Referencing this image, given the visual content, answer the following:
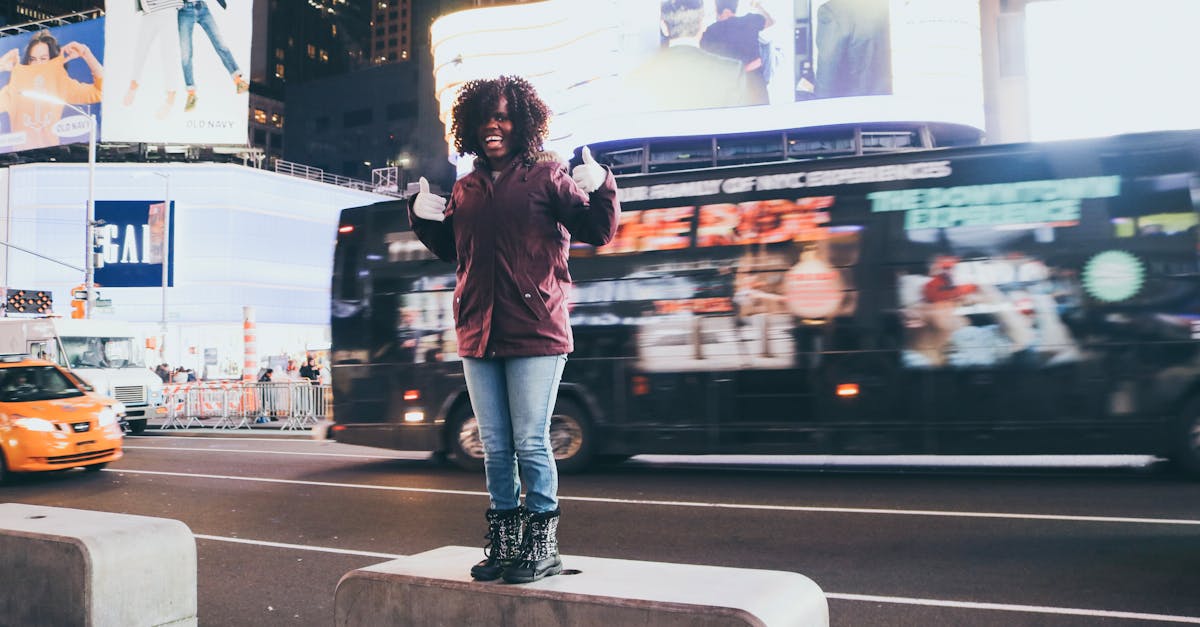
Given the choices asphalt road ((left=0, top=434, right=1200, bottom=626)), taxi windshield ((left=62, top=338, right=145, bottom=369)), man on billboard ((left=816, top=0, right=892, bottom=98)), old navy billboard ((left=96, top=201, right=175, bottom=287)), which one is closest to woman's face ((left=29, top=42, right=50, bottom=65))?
old navy billboard ((left=96, top=201, right=175, bottom=287))

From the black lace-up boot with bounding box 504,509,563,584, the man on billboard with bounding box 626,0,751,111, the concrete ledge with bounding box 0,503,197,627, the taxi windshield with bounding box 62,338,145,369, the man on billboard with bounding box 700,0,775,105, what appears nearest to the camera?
the black lace-up boot with bounding box 504,509,563,584

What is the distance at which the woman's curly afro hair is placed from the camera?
3.76 m

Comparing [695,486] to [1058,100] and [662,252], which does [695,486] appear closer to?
[662,252]

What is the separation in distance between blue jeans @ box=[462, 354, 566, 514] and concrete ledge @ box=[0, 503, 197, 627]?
1.85m

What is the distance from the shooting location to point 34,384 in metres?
12.9

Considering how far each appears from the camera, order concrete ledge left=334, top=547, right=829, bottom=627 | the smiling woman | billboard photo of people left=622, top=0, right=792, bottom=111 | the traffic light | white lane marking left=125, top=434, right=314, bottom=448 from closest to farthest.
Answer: concrete ledge left=334, top=547, right=829, bottom=627 → the smiling woman → white lane marking left=125, top=434, right=314, bottom=448 → the traffic light → billboard photo of people left=622, top=0, right=792, bottom=111

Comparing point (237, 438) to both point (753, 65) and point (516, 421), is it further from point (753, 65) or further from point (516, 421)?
point (753, 65)

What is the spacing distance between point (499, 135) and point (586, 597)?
174 cm

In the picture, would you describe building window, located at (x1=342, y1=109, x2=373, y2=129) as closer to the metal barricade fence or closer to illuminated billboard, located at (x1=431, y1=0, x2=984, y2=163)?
illuminated billboard, located at (x1=431, y1=0, x2=984, y2=163)

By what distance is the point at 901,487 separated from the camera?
9.93 m

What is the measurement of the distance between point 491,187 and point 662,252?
7.84m

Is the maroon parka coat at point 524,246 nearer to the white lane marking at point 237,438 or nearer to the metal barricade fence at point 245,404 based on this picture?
the white lane marking at point 237,438

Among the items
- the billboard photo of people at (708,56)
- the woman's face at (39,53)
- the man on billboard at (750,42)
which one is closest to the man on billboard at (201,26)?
the woman's face at (39,53)

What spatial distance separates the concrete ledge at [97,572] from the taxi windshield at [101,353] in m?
20.1
